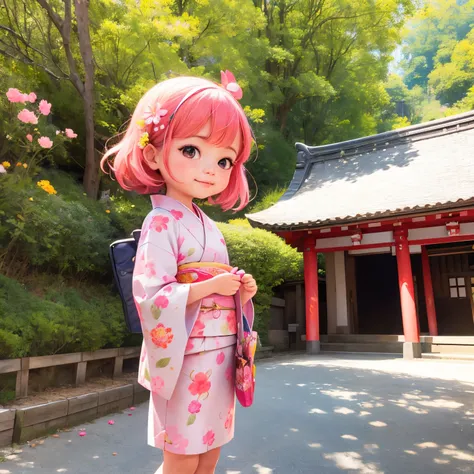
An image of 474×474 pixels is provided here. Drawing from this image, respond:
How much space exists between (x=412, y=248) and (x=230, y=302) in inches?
342

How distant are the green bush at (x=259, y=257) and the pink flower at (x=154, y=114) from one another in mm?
5695

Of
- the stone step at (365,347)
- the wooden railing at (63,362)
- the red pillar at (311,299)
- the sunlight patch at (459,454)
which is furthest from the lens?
the red pillar at (311,299)

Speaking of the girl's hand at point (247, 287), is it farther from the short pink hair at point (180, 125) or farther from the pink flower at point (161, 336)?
the short pink hair at point (180, 125)

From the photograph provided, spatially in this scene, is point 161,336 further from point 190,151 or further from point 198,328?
point 190,151

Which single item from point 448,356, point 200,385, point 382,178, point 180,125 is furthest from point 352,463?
point 382,178

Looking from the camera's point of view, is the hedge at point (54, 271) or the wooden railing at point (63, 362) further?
the hedge at point (54, 271)

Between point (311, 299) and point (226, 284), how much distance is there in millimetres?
8005

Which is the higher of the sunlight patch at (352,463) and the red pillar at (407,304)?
the red pillar at (407,304)

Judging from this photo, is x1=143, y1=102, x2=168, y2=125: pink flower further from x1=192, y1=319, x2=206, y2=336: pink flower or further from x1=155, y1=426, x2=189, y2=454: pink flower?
x1=155, y1=426, x2=189, y2=454: pink flower

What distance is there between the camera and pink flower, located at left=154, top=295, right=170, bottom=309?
137cm

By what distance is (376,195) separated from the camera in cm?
927

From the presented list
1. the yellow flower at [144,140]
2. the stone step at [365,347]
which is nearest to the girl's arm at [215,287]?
the yellow flower at [144,140]

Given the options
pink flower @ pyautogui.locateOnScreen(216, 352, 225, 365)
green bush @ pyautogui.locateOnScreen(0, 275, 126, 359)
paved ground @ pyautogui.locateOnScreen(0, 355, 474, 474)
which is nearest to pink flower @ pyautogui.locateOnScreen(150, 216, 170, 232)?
pink flower @ pyautogui.locateOnScreen(216, 352, 225, 365)

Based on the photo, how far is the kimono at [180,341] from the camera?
137 cm
